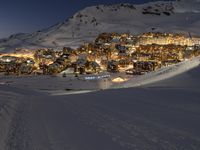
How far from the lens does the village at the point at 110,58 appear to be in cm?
9894

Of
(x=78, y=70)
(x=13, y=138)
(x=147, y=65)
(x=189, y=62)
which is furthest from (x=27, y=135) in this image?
(x=78, y=70)

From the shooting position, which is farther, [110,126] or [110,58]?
[110,58]

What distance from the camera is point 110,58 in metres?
134

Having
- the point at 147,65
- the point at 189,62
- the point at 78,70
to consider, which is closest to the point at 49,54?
the point at 78,70

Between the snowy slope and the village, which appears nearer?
the snowy slope

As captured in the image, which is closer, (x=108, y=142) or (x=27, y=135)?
(x=108, y=142)

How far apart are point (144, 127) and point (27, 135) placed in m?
→ 2.70

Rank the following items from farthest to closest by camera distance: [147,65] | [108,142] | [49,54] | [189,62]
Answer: [49,54]
[147,65]
[189,62]
[108,142]

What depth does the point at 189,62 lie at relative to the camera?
30.1 meters

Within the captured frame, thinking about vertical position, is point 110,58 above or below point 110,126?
above

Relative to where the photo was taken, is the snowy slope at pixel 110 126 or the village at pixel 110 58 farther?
the village at pixel 110 58

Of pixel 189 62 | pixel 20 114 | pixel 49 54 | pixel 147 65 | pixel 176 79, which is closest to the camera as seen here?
pixel 20 114

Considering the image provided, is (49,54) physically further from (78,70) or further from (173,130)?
(173,130)

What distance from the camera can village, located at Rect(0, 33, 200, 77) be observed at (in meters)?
98.9
